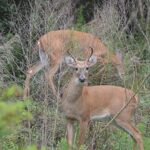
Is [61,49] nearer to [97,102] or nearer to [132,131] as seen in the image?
[97,102]

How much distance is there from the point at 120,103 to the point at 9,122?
533 centimetres

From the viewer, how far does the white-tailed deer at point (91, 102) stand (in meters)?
7.61

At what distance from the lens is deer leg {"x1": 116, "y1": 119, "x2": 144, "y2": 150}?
7.42 metres

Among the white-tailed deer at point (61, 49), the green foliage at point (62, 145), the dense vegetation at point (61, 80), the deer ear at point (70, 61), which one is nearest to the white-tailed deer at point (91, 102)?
the deer ear at point (70, 61)

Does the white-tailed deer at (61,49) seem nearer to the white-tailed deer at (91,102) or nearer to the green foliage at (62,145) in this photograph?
the white-tailed deer at (91,102)

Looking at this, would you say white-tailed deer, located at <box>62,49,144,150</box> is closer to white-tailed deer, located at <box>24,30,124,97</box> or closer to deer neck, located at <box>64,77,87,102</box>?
deer neck, located at <box>64,77,87,102</box>

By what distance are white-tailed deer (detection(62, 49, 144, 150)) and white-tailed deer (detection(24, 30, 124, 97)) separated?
1253 millimetres

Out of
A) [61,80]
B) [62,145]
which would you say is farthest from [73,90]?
[62,145]

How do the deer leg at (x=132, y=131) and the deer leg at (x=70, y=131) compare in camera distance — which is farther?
the deer leg at (x=132, y=131)

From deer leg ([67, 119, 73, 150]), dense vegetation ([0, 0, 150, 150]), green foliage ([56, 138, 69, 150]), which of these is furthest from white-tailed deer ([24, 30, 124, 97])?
green foliage ([56, 138, 69, 150])

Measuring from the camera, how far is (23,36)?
963cm

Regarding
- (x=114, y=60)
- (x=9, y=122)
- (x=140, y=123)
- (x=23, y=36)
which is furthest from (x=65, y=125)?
(x=9, y=122)

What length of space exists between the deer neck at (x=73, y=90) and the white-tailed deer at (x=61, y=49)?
4.19 feet

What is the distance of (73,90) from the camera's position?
7.80m
